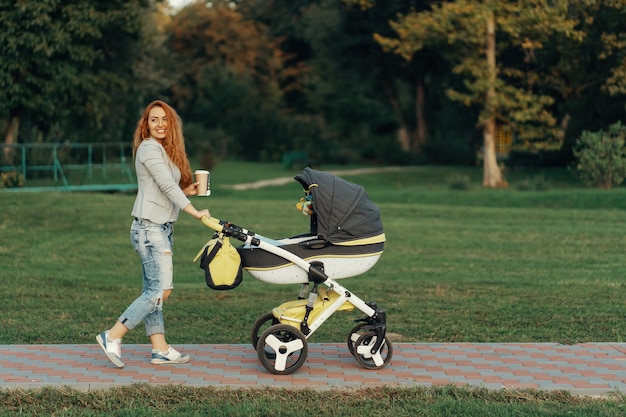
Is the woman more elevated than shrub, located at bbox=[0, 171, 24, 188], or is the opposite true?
the woman

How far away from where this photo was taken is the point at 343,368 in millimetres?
6965

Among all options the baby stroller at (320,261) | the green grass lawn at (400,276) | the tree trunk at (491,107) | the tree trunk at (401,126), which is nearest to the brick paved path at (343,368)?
the baby stroller at (320,261)

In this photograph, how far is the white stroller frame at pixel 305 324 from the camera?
672cm

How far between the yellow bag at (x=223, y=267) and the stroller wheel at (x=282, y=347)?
0.43 meters

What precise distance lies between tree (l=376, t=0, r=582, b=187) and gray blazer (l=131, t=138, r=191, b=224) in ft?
85.3

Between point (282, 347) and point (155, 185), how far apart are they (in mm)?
1380

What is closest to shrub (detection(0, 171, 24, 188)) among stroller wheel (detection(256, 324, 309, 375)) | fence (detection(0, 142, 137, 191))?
fence (detection(0, 142, 137, 191))

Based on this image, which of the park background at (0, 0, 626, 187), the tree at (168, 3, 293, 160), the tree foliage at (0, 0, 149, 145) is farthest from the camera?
the tree at (168, 3, 293, 160)

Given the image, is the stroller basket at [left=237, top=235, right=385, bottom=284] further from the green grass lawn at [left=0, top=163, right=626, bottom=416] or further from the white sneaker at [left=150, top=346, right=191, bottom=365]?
the green grass lawn at [left=0, top=163, right=626, bottom=416]

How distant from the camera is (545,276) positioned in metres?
12.9

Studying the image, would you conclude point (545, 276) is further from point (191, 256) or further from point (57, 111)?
point (57, 111)

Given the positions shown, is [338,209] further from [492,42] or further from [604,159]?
[492,42]

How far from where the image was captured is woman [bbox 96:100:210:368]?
268 inches

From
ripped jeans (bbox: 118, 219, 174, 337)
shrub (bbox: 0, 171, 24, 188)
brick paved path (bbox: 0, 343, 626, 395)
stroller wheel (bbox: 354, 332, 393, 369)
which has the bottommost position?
shrub (bbox: 0, 171, 24, 188)
